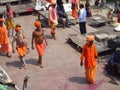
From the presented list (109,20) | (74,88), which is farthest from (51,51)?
(109,20)

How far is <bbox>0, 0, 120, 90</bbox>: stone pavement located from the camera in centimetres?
1050

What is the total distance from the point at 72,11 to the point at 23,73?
6858 millimetres

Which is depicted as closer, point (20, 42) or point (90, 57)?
point (90, 57)

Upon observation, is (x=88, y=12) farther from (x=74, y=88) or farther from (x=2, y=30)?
(x=74, y=88)

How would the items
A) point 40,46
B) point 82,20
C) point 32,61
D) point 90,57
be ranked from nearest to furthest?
point 90,57 < point 40,46 < point 32,61 < point 82,20

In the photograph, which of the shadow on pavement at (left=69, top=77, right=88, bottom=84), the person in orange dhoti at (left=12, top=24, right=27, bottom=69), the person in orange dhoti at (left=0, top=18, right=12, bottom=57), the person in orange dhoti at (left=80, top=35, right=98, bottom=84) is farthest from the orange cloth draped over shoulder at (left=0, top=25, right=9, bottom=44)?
the person in orange dhoti at (left=80, top=35, right=98, bottom=84)

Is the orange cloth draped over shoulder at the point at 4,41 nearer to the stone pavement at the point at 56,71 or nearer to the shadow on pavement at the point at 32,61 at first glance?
the stone pavement at the point at 56,71

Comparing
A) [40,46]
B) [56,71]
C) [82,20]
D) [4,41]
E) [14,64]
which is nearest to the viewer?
[40,46]

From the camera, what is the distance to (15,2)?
739 inches

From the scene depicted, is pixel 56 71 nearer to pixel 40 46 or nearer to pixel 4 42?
pixel 40 46

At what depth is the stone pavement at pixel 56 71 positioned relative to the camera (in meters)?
10.5

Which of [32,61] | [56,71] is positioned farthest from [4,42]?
[56,71]

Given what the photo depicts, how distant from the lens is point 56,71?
1150 centimetres

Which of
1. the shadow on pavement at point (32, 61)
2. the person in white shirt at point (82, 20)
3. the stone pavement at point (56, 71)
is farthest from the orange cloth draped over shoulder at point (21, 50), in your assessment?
the person in white shirt at point (82, 20)
